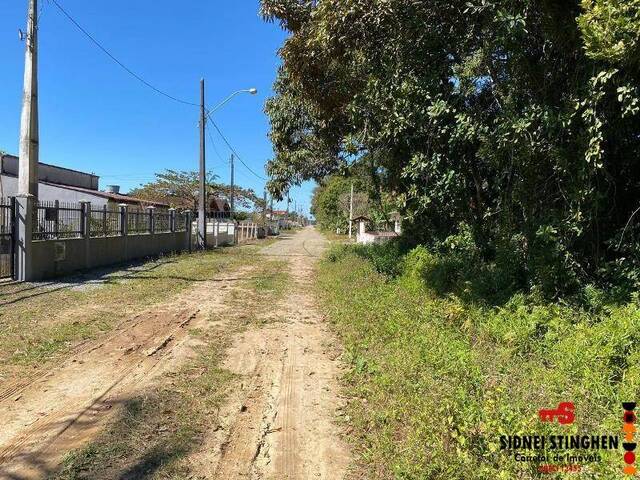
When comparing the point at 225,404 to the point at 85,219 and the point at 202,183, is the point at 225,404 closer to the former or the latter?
the point at 85,219

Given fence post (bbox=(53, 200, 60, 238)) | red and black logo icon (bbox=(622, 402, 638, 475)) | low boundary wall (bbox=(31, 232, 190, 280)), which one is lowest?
red and black logo icon (bbox=(622, 402, 638, 475))

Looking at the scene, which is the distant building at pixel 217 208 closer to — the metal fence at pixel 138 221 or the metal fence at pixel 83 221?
the metal fence at pixel 138 221

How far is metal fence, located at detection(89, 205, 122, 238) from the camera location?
49.9 ft

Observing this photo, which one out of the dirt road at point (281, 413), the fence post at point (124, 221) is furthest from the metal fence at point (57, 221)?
the dirt road at point (281, 413)

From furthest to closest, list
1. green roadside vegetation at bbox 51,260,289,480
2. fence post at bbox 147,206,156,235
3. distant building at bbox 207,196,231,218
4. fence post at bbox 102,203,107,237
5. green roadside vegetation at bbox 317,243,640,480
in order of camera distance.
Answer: distant building at bbox 207,196,231,218, fence post at bbox 147,206,156,235, fence post at bbox 102,203,107,237, green roadside vegetation at bbox 51,260,289,480, green roadside vegetation at bbox 317,243,640,480

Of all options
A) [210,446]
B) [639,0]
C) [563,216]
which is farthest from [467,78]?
[210,446]

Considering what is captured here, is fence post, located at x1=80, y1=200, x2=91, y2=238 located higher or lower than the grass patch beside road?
higher

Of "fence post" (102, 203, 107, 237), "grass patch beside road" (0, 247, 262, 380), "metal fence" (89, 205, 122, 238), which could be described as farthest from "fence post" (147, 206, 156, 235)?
"grass patch beside road" (0, 247, 262, 380)

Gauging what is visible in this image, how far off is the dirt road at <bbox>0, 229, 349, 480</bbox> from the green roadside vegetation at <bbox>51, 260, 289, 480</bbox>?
3.7 inches

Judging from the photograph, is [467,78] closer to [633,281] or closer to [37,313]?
[633,281]

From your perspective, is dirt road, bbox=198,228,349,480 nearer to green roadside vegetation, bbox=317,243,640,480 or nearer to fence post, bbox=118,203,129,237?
green roadside vegetation, bbox=317,243,640,480

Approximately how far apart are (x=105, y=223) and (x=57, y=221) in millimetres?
3079

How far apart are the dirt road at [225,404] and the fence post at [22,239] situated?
5093 millimetres

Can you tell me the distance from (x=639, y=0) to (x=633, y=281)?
3.11 m
